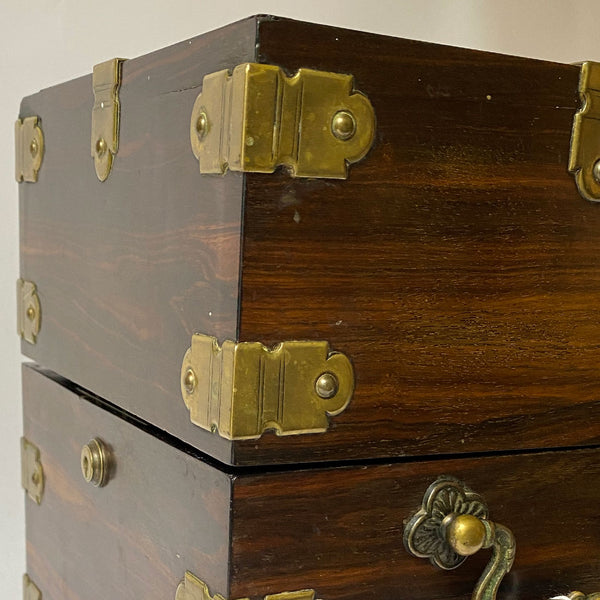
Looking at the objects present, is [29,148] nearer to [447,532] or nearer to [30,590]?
[30,590]

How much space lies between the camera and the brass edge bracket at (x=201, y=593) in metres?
0.94

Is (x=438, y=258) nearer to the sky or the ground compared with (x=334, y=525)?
nearer to the sky

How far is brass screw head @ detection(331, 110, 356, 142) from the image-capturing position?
0.90 metres

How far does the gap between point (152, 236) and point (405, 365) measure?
11.9 inches

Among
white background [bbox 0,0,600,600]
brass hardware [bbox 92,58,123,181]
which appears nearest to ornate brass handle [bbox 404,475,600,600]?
brass hardware [bbox 92,58,123,181]

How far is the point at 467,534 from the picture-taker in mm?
959

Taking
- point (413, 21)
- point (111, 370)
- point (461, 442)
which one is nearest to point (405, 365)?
point (461, 442)

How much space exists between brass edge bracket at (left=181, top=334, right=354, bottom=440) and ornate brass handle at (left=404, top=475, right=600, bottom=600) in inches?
6.1

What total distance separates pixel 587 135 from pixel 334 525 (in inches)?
18.9

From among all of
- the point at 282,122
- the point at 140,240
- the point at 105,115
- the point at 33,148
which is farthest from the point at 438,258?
the point at 33,148

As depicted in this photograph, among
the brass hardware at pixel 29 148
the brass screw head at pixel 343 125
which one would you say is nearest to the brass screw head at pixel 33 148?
the brass hardware at pixel 29 148

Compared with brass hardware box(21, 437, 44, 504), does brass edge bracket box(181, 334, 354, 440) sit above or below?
above

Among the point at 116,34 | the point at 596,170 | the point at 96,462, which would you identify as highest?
the point at 116,34

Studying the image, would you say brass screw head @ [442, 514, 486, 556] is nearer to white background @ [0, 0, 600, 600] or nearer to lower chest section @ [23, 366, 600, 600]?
lower chest section @ [23, 366, 600, 600]
